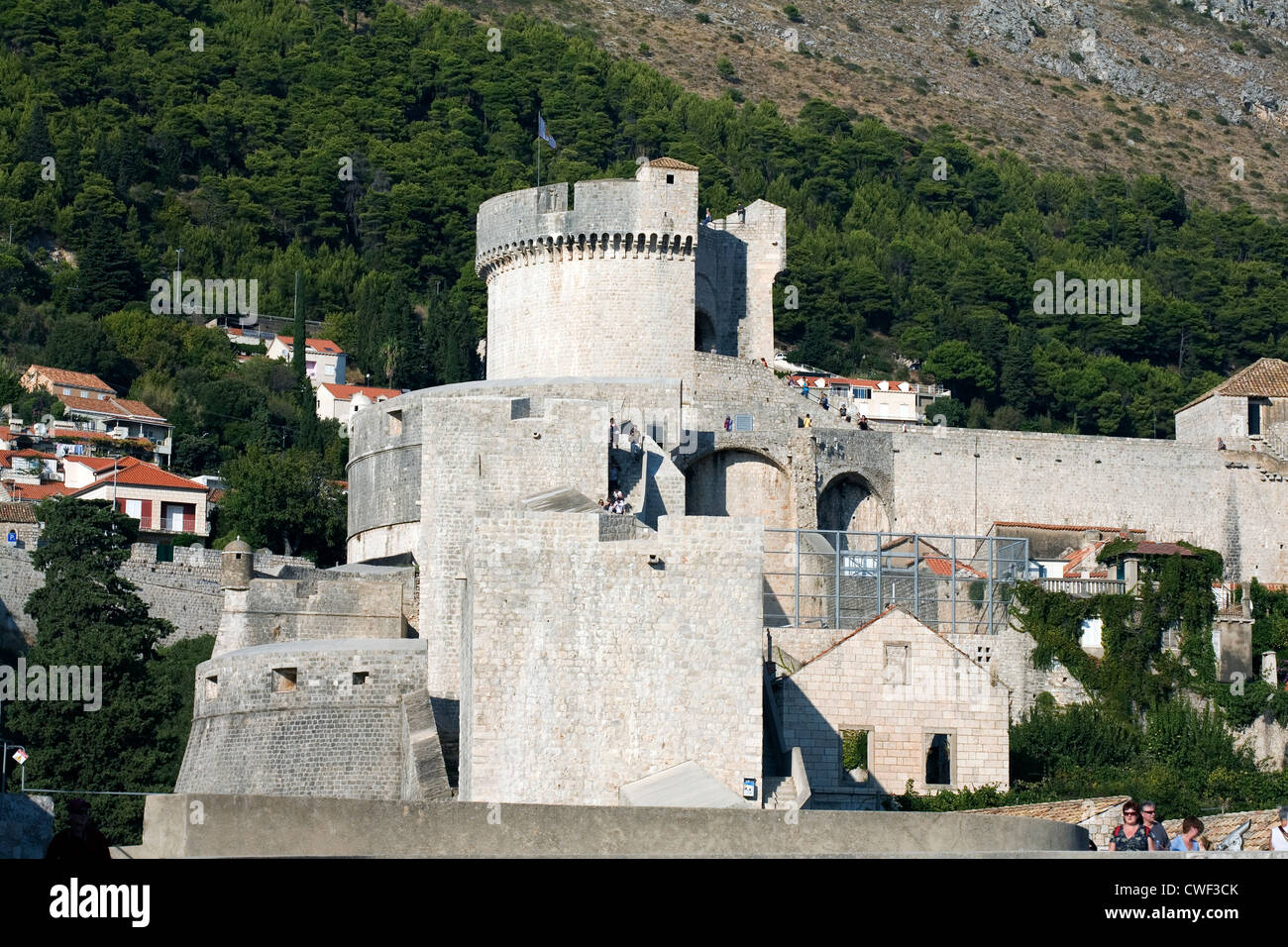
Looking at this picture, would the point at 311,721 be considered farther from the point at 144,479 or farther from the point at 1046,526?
the point at 144,479

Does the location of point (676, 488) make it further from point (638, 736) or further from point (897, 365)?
point (897, 365)

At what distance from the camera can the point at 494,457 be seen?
32375 mm

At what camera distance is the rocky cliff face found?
125562mm

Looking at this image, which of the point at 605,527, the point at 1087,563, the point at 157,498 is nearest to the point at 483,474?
the point at 605,527

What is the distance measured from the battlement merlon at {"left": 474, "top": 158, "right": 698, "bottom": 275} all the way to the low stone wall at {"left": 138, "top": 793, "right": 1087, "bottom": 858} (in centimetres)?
2702

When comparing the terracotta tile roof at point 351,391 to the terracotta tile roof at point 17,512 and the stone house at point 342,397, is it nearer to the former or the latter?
the stone house at point 342,397

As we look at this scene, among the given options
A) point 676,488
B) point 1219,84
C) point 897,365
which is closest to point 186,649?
point 676,488

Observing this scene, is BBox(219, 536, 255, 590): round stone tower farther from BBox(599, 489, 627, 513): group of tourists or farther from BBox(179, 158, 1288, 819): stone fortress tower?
BBox(599, 489, 627, 513): group of tourists

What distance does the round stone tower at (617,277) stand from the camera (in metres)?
44.5

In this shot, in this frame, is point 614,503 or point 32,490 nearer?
point 614,503

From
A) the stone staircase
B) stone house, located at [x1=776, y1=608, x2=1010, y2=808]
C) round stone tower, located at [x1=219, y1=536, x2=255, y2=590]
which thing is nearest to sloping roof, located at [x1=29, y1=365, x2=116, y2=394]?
round stone tower, located at [x1=219, y1=536, x2=255, y2=590]

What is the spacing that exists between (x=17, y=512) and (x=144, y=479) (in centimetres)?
532

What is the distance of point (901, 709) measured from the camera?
29.5 m
